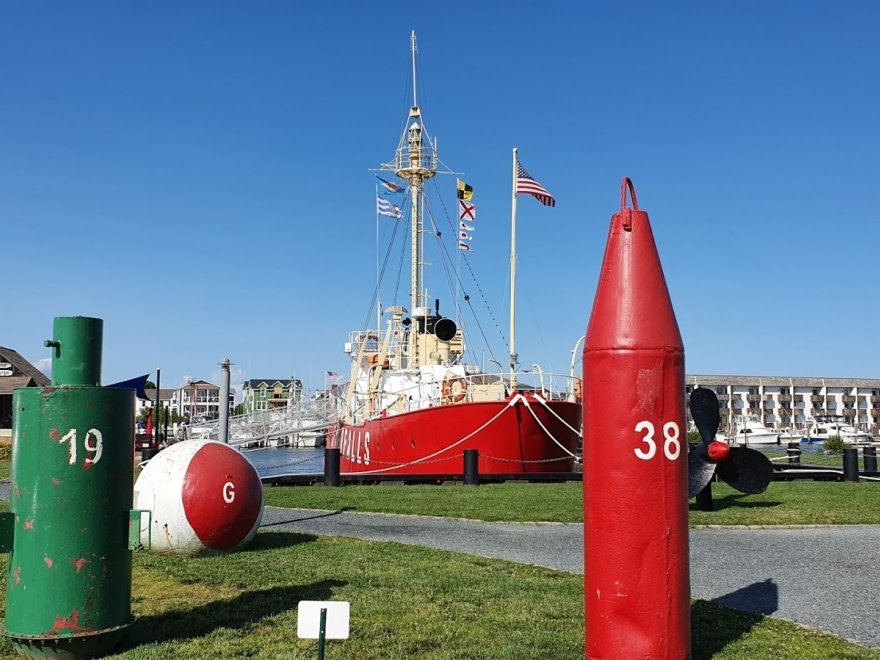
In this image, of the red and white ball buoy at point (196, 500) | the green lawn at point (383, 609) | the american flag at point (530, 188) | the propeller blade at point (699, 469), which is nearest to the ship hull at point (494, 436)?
the american flag at point (530, 188)

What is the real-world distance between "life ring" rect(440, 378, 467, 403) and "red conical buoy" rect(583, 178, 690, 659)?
1983 centimetres

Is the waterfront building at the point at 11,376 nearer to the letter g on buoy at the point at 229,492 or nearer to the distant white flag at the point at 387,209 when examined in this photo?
the distant white flag at the point at 387,209

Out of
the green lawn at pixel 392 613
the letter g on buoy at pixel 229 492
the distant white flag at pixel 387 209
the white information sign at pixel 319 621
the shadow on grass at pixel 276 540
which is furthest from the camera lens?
the distant white flag at pixel 387 209

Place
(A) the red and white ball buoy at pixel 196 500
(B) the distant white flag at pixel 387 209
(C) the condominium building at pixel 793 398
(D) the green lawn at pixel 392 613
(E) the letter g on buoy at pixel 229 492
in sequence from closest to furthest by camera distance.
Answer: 1. (D) the green lawn at pixel 392 613
2. (A) the red and white ball buoy at pixel 196 500
3. (E) the letter g on buoy at pixel 229 492
4. (B) the distant white flag at pixel 387 209
5. (C) the condominium building at pixel 793 398

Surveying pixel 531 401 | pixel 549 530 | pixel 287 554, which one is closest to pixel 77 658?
pixel 287 554

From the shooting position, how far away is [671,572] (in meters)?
5.07

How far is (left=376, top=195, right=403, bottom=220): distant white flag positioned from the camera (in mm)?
33312

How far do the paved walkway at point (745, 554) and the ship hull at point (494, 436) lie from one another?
9989mm

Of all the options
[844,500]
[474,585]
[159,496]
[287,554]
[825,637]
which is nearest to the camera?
[825,637]

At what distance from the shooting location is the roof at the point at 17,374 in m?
48.8

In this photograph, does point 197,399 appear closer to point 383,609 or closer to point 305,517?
point 305,517

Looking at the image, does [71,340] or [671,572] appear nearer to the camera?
[671,572]

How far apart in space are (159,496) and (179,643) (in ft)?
10.7

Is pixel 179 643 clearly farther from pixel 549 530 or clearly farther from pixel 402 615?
pixel 549 530
